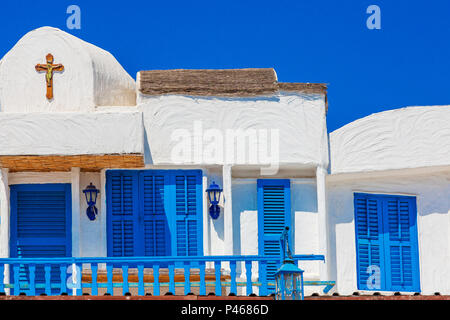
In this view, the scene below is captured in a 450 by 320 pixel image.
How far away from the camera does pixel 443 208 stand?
1930 centimetres

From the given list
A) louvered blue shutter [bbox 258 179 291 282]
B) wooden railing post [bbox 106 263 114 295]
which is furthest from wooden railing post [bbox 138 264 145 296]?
louvered blue shutter [bbox 258 179 291 282]

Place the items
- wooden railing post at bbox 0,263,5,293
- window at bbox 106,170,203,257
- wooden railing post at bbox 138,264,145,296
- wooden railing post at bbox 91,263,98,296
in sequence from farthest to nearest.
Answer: window at bbox 106,170,203,257 → wooden railing post at bbox 0,263,5,293 → wooden railing post at bbox 91,263,98,296 → wooden railing post at bbox 138,264,145,296

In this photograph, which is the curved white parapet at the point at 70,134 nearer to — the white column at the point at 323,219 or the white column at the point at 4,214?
the white column at the point at 4,214

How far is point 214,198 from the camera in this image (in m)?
18.6

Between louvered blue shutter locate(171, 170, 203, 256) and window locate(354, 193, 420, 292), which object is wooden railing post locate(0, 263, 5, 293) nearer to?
louvered blue shutter locate(171, 170, 203, 256)

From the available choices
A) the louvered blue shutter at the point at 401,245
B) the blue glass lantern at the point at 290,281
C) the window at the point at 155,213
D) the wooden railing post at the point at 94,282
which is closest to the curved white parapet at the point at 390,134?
the louvered blue shutter at the point at 401,245

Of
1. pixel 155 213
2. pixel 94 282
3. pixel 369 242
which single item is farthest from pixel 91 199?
pixel 369 242

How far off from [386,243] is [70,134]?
5126mm

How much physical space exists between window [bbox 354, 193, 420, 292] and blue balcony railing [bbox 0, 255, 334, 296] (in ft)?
3.56

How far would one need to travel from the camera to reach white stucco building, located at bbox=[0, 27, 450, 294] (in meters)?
18.7

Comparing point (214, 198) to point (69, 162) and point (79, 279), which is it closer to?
point (69, 162)

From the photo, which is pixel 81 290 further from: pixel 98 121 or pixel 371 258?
pixel 371 258

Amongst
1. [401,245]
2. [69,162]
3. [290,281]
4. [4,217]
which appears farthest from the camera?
[401,245]
